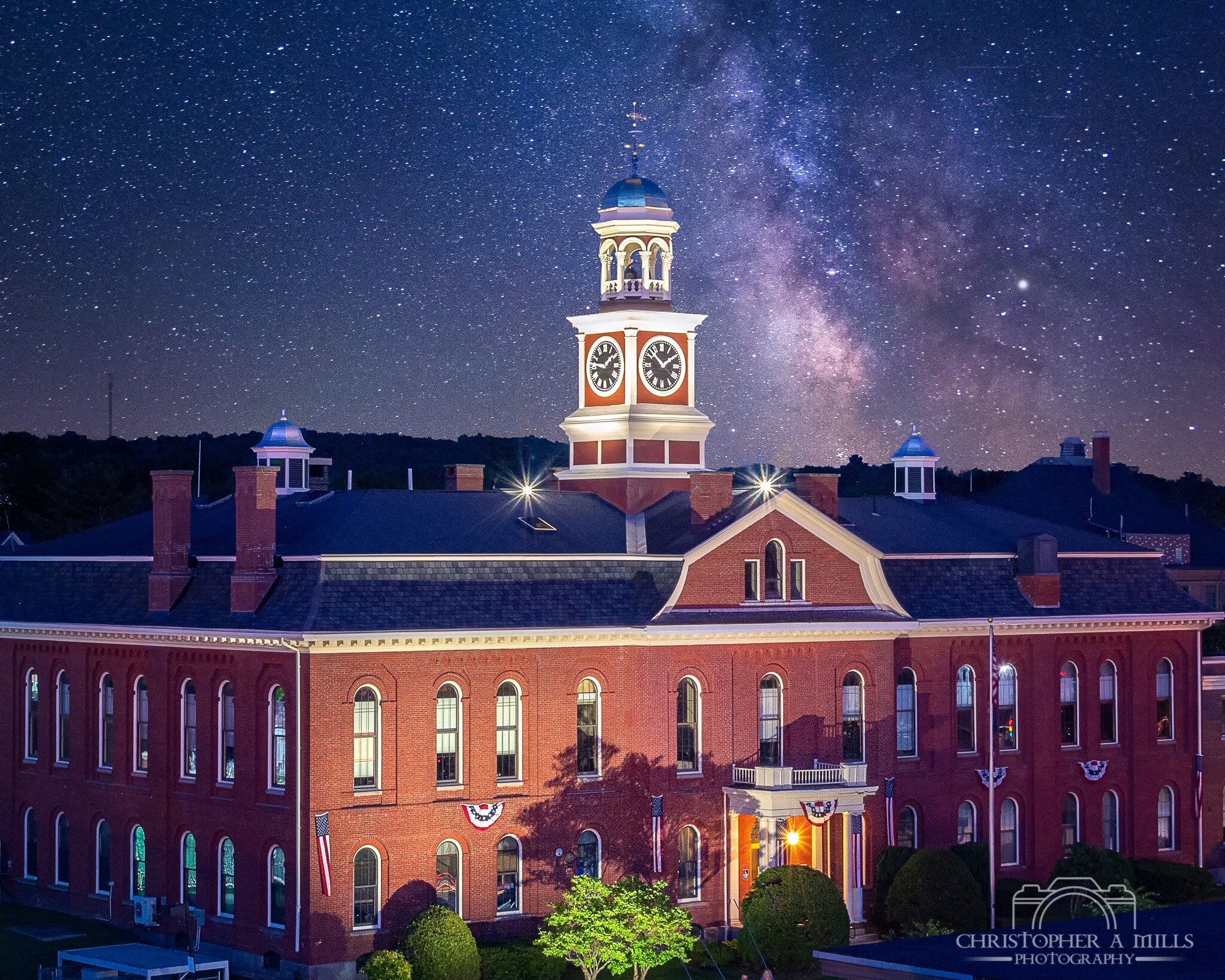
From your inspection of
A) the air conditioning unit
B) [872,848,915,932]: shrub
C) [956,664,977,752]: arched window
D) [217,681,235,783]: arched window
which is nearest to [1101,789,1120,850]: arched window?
[956,664,977,752]: arched window

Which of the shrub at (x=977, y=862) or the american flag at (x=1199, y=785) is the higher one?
the american flag at (x=1199, y=785)

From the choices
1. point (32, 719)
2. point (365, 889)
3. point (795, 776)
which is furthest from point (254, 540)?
point (795, 776)

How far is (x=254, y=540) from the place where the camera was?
192ft

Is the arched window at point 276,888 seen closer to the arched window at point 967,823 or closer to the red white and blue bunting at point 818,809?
the red white and blue bunting at point 818,809

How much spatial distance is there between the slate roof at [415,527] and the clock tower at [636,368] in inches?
71.3

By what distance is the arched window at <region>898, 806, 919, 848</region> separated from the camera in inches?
2601

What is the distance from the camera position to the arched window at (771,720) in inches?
2459

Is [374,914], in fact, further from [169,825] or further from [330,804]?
[169,825]

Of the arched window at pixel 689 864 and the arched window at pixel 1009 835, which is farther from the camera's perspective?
the arched window at pixel 1009 835

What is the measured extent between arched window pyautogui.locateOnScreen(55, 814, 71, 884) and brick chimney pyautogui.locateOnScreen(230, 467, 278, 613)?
11697mm

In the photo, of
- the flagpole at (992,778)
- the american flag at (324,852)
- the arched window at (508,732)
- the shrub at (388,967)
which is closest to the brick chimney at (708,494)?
the arched window at (508,732)

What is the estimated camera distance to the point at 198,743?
60.1 metres

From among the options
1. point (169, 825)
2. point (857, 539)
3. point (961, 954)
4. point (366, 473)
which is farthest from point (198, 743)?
point (366, 473)

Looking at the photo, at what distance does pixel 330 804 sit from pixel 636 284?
20653 mm
